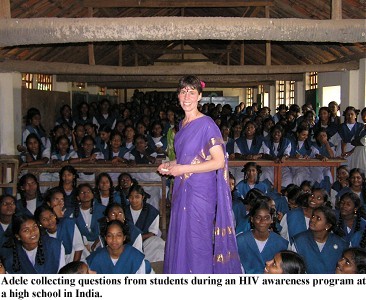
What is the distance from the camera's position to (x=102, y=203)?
18.9 ft

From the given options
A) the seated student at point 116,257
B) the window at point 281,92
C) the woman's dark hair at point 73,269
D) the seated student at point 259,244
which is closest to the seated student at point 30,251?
the seated student at point 116,257

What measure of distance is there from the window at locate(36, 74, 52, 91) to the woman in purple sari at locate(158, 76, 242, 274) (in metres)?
9.55

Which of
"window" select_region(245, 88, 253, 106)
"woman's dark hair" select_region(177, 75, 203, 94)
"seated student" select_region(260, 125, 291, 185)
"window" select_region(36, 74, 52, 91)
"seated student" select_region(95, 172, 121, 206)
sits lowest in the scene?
"seated student" select_region(95, 172, 121, 206)

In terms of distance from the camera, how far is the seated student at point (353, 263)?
3.29 metres

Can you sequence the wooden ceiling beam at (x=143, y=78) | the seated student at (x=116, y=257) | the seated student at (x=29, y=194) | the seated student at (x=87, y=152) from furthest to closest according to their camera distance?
the wooden ceiling beam at (x=143, y=78), the seated student at (x=87, y=152), the seated student at (x=29, y=194), the seated student at (x=116, y=257)

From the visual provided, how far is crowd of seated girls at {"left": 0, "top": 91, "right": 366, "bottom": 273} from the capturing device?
402 cm

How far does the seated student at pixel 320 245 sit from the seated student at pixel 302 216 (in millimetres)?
672

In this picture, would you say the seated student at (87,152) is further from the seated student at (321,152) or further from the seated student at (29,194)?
the seated student at (321,152)

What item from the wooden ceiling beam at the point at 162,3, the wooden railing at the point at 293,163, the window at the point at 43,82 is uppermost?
the wooden ceiling beam at the point at 162,3

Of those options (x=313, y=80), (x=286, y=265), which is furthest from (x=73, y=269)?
(x=313, y=80)

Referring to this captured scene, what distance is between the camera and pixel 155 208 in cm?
561

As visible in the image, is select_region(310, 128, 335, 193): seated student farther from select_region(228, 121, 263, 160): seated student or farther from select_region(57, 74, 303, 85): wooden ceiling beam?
select_region(57, 74, 303, 85): wooden ceiling beam

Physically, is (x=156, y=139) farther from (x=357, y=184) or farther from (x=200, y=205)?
(x=200, y=205)

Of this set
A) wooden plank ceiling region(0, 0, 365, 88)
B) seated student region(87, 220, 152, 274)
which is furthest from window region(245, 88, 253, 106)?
seated student region(87, 220, 152, 274)
